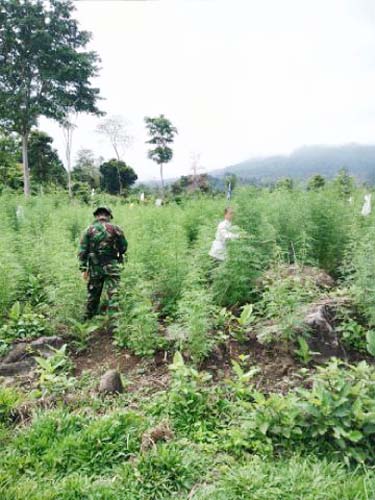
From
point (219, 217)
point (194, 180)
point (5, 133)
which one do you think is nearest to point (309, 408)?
point (219, 217)

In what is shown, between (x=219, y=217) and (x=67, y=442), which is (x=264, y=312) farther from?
(x=219, y=217)

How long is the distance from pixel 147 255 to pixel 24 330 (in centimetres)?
192

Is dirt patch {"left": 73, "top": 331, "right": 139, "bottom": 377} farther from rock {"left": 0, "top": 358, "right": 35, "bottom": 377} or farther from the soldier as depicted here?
the soldier

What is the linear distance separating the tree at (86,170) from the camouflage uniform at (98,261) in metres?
31.6

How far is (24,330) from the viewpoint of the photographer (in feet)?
14.9

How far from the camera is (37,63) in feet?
72.5

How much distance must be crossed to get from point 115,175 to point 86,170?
3.49 meters

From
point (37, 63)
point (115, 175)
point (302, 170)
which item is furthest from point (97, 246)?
point (302, 170)

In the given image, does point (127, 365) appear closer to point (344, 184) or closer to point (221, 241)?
point (221, 241)

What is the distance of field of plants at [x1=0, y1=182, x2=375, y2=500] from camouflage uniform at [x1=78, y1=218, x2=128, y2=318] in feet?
0.76

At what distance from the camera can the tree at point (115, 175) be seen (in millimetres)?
40000

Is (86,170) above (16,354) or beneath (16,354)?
above

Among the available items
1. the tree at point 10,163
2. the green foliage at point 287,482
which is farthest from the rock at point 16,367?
the tree at point 10,163

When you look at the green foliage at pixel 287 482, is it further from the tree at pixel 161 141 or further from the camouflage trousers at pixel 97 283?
the tree at pixel 161 141
